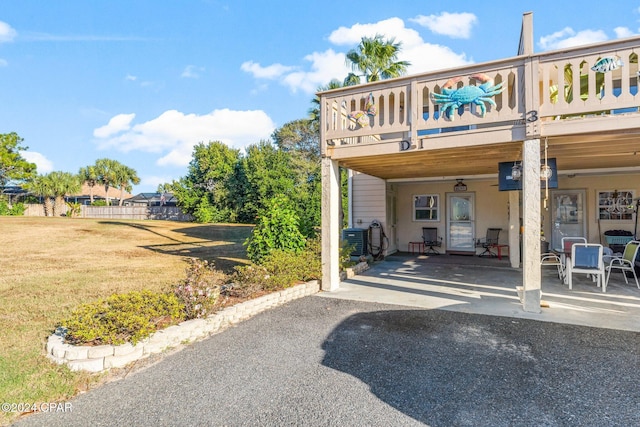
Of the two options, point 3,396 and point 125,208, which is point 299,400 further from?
point 125,208

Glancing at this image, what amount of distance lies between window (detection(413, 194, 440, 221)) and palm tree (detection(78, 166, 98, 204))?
46.1m

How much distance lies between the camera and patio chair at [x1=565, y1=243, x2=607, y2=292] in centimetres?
560

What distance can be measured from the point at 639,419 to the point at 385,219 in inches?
308

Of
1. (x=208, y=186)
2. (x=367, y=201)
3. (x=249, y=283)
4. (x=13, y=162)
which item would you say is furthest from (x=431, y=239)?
(x=13, y=162)

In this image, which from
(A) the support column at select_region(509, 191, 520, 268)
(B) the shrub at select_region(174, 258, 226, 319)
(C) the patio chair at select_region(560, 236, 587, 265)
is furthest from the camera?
(A) the support column at select_region(509, 191, 520, 268)

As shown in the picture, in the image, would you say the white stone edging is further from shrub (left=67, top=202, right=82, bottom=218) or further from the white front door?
shrub (left=67, top=202, right=82, bottom=218)

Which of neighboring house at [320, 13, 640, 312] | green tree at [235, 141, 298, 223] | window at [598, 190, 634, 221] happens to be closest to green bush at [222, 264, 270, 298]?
neighboring house at [320, 13, 640, 312]

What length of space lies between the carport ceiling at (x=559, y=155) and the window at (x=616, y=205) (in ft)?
3.41

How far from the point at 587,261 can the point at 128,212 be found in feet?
120

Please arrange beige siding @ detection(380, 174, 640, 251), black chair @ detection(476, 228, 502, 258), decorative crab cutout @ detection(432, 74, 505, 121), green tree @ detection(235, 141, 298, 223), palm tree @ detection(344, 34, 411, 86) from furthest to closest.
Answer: green tree @ detection(235, 141, 298, 223) < palm tree @ detection(344, 34, 411, 86) < black chair @ detection(476, 228, 502, 258) < beige siding @ detection(380, 174, 640, 251) < decorative crab cutout @ detection(432, 74, 505, 121)

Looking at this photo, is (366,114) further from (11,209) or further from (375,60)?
(11,209)

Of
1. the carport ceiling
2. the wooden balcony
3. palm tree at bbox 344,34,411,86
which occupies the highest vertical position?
palm tree at bbox 344,34,411,86

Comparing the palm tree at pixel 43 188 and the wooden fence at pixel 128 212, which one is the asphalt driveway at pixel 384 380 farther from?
the palm tree at pixel 43 188

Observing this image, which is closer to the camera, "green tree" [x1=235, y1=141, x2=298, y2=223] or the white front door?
the white front door
